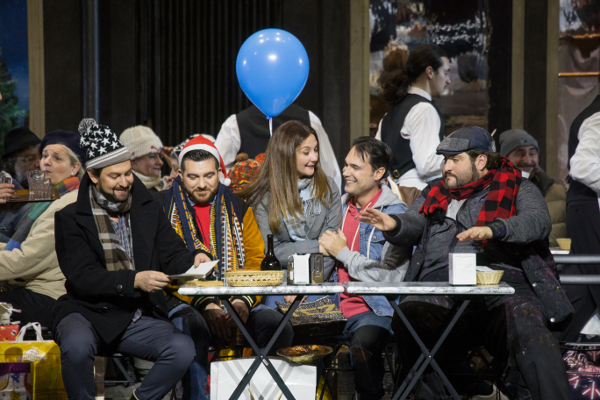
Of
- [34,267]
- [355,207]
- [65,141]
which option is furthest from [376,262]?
[65,141]

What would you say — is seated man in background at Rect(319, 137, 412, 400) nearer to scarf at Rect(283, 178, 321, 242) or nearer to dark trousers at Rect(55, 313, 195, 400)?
scarf at Rect(283, 178, 321, 242)

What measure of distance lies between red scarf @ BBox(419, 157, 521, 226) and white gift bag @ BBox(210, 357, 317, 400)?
1.08 meters

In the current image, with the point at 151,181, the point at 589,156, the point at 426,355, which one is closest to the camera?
the point at 426,355

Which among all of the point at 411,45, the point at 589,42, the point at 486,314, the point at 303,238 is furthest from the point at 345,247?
the point at 589,42

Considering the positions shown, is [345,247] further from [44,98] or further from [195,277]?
[44,98]

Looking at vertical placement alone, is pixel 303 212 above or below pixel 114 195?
below

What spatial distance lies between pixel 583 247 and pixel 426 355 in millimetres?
1919

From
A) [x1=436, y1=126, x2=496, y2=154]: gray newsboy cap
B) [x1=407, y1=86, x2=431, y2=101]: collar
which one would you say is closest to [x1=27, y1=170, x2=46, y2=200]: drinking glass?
[x1=436, y1=126, x2=496, y2=154]: gray newsboy cap

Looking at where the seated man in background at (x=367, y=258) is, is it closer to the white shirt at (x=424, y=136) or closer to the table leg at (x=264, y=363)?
the table leg at (x=264, y=363)

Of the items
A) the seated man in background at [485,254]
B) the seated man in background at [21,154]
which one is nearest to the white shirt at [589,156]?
the seated man in background at [485,254]

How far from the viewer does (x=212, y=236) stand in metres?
3.68

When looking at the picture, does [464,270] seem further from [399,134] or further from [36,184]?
[36,184]

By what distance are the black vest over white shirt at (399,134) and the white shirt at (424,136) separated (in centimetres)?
4

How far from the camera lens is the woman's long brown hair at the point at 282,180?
395 cm
